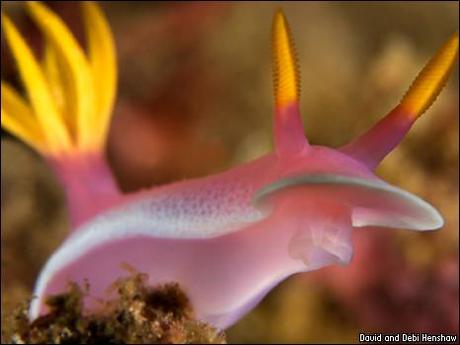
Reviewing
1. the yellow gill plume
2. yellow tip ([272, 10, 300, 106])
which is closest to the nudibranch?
yellow tip ([272, 10, 300, 106])

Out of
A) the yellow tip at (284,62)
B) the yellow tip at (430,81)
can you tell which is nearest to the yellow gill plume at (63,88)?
the yellow tip at (284,62)

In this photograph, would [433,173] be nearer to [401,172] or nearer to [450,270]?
[401,172]

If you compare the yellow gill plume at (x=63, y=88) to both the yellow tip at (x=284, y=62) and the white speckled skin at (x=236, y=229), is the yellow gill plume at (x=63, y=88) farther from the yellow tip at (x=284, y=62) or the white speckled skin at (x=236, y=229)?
the yellow tip at (x=284, y=62)

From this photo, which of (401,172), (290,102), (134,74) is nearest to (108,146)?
(134,74)

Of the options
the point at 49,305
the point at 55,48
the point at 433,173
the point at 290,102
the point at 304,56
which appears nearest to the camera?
the point at 49,305

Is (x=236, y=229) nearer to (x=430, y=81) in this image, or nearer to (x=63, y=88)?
(x=430, y=81)

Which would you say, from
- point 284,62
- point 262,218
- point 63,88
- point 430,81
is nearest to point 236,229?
point 262,218
